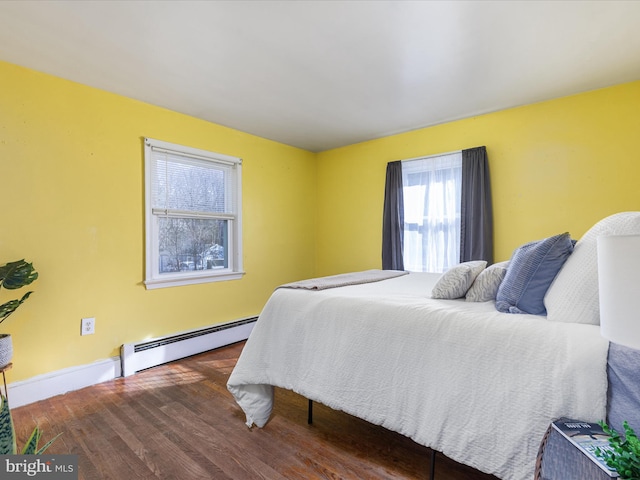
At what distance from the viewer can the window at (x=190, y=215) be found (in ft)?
9.61

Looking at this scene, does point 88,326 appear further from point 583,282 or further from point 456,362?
point 583,282

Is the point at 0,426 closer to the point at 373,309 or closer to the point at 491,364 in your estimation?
the point at 373,309

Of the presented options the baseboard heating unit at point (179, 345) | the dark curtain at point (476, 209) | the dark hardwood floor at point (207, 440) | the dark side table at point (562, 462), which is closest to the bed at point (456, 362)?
the dark side table at point (562, 462)

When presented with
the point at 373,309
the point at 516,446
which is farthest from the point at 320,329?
the point at 516,446

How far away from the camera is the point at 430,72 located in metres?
2.36

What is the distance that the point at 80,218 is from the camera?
2502 mm

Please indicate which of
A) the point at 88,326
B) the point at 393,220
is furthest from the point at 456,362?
the point at 88,326

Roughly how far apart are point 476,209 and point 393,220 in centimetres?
89

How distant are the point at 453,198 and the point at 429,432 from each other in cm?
256

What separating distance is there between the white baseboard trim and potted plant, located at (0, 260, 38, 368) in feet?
1.09

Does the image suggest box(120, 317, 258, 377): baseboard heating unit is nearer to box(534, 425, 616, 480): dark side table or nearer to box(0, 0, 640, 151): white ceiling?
box(0, 0, 640, 151): white ceiling

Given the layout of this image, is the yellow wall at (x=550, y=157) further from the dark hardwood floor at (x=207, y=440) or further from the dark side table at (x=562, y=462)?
the dark side table at (x=562, y=462)

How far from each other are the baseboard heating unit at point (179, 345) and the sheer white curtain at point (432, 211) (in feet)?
6.73

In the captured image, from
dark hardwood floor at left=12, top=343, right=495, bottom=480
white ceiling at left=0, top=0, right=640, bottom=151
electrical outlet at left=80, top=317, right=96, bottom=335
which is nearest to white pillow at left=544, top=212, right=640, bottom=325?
dark hardwood floor at left=12, top=343, right=495, bottom=480
